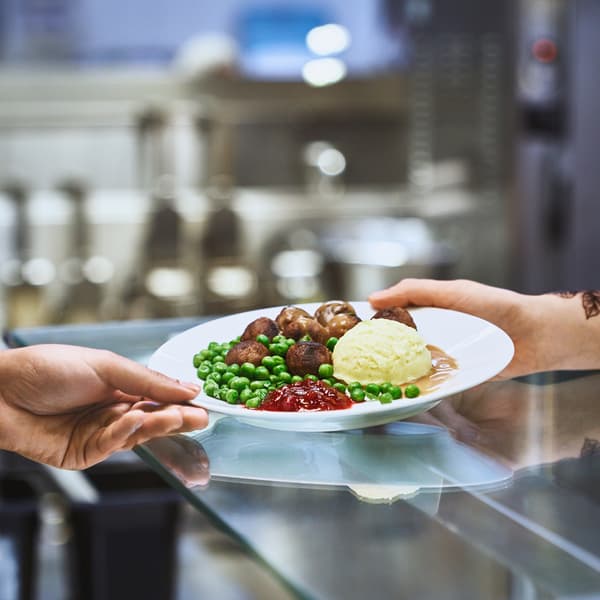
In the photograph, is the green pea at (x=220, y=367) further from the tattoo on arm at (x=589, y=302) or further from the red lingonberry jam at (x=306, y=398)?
the tattoo on arm at (x=589, y=302)

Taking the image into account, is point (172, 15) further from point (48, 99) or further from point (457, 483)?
point (457, 483)

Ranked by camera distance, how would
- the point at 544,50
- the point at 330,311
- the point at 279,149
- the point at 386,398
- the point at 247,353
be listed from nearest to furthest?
the point at 386,398 < the point at 247,353 < the point at 330,311 < the point at 544,50 < the point at 279,149

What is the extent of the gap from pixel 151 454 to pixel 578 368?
21.9 inches

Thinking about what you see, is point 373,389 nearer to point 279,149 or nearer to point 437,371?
point 437,371

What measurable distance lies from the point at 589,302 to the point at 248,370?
48 centimetres

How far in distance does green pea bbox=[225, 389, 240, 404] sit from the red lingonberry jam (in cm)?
3

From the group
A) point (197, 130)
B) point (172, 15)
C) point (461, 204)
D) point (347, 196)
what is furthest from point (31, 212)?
point (461, 204)

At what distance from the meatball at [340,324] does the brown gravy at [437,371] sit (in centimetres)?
8

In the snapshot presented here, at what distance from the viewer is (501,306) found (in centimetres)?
114

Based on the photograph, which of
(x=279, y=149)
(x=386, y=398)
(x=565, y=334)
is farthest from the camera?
(x=279, y=149)

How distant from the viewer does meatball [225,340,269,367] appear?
36.9 inches

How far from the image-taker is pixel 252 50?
3.36m

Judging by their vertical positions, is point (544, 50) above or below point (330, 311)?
above

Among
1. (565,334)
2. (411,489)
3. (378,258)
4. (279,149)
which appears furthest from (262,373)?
(279,149)
